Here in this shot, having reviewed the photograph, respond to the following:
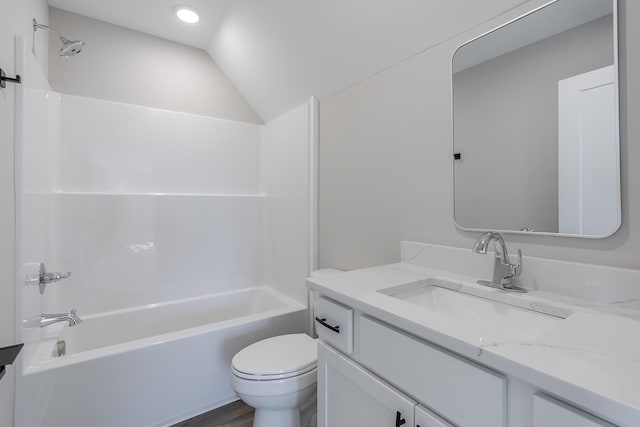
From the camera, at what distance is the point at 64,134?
2051 millimetres

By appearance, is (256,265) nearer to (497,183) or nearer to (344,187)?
(344,187)

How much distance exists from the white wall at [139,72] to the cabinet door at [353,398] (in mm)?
2393

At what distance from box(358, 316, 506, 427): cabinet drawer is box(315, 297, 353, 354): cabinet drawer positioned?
0.07 m

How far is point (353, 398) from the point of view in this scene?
943 mm

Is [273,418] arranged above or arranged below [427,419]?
below

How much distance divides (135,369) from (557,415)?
73.1 inches

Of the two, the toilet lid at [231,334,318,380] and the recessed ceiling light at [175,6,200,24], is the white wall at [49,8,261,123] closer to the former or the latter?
the recessed ceiling light at [175,6,200,24]

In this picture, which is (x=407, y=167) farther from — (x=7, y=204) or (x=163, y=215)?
(x=163, y=215)

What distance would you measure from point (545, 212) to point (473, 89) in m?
0.57

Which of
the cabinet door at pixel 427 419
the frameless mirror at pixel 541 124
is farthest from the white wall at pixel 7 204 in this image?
the frameless mirror at pixel 541 124

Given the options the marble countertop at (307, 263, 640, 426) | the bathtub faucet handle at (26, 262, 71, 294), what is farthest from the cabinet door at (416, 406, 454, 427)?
the bathtub faucet handle at (26, 262, 71, 294)

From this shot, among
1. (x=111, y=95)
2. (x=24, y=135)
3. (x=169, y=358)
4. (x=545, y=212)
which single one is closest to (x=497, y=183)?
(x=545, y=212)

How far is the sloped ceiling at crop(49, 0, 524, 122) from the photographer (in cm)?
128

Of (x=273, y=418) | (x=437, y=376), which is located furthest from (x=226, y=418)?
(x=437, y=376)
